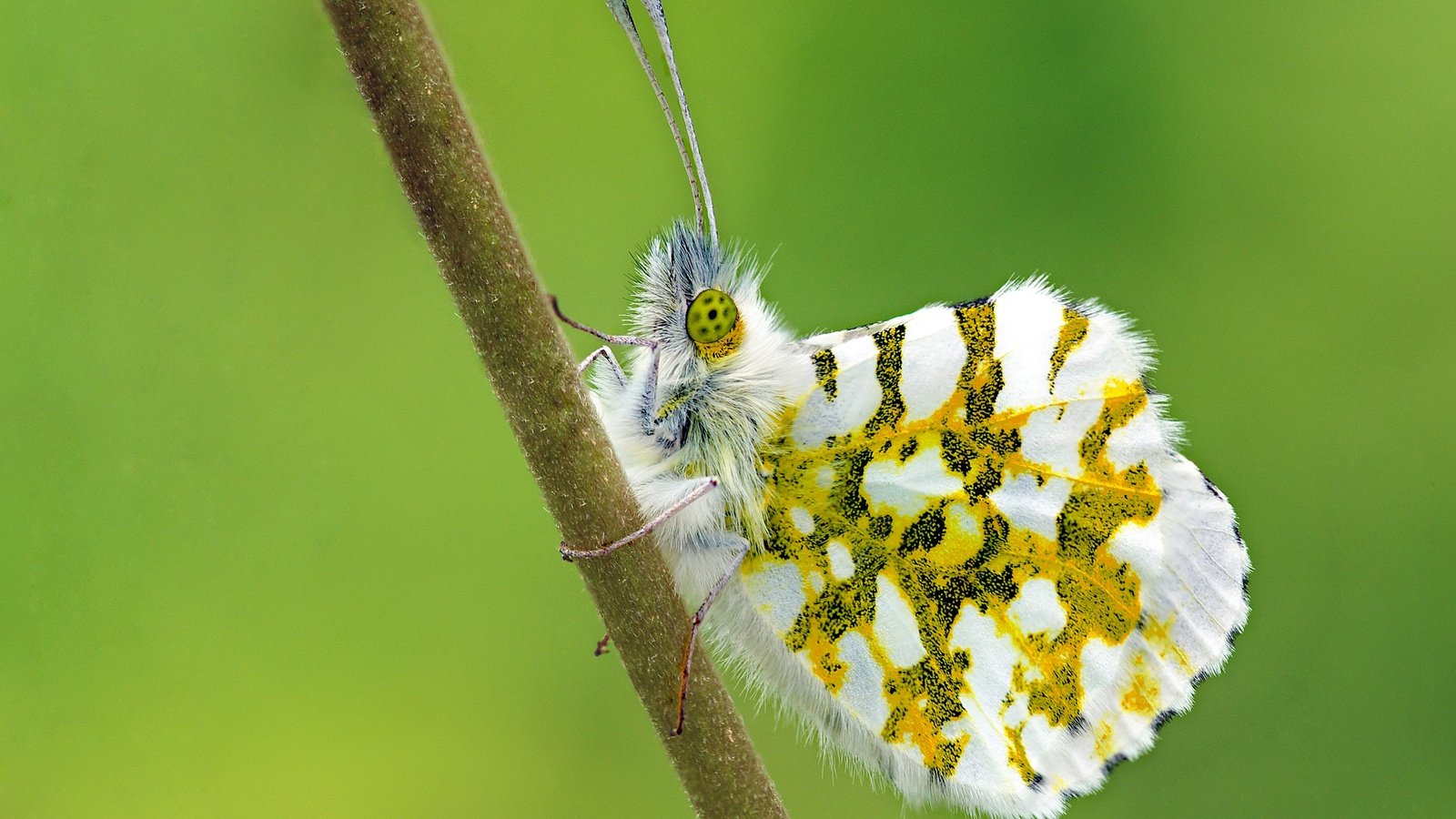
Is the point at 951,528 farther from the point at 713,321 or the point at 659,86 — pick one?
the point at 659,86

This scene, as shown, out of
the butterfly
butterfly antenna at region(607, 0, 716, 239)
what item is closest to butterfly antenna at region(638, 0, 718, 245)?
butterfly antenna at region(607, 0, 716, 239)

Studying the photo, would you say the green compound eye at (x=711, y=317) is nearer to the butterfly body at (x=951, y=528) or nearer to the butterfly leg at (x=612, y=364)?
the butterfly body at (x=951, y=528)

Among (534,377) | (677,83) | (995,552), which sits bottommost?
(995,552)

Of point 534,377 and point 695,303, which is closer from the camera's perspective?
point 534,377

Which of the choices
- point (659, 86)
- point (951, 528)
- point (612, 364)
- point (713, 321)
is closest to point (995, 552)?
point (951, 528)

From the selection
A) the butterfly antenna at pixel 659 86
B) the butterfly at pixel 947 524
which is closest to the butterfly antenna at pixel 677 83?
the butterfly antenna at pixel 659 86

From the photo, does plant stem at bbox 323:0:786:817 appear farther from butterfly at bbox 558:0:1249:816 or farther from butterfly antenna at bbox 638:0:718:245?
butterfly at bbox 558:0:1249:816

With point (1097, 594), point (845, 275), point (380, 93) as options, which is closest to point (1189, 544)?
point (1097, 594)

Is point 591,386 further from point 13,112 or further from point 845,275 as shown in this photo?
point 13,112
